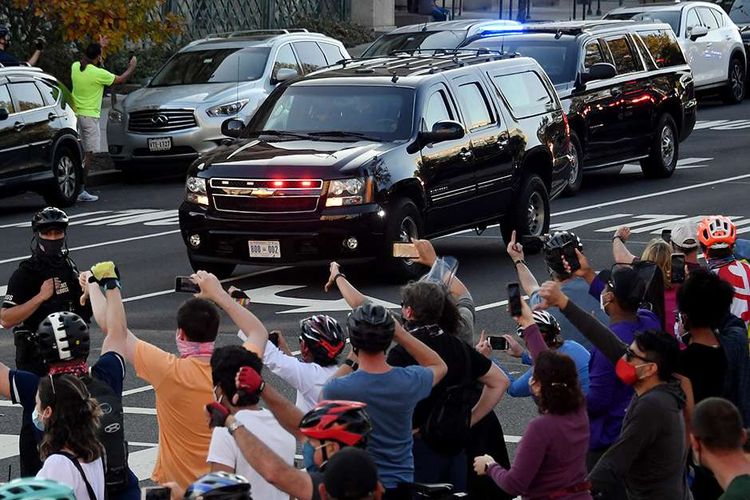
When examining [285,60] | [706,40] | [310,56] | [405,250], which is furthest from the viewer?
[706,40]

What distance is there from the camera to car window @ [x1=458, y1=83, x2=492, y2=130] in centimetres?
1617

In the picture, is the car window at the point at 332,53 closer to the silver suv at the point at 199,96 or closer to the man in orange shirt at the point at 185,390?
the silver suv at the point at 199,96

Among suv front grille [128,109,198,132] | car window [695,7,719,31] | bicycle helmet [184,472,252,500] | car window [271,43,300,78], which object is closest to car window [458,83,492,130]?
suv front grille [128,109,198,132]

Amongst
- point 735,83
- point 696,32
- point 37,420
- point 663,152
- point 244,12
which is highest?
point 37,420

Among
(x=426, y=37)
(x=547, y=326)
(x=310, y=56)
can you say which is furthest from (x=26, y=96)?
(x=547, y=326)

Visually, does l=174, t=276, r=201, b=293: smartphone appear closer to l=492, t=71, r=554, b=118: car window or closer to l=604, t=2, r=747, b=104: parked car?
l=492, t=71, r=554, b=118: car window

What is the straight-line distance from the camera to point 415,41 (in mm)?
27141

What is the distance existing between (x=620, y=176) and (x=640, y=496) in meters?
17.0

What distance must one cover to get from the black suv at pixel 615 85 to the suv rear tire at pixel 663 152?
1 centimetres

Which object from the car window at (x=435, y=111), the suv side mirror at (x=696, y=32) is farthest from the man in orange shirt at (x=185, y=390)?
the suv side mirror at (x=696, y=32)

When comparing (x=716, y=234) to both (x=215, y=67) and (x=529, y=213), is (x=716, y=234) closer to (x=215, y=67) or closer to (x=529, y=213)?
(x=529, y=213)

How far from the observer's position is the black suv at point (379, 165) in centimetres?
1469

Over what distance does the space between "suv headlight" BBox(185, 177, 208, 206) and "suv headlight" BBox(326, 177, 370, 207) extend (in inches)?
46.7

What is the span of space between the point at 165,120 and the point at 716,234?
15302mm
